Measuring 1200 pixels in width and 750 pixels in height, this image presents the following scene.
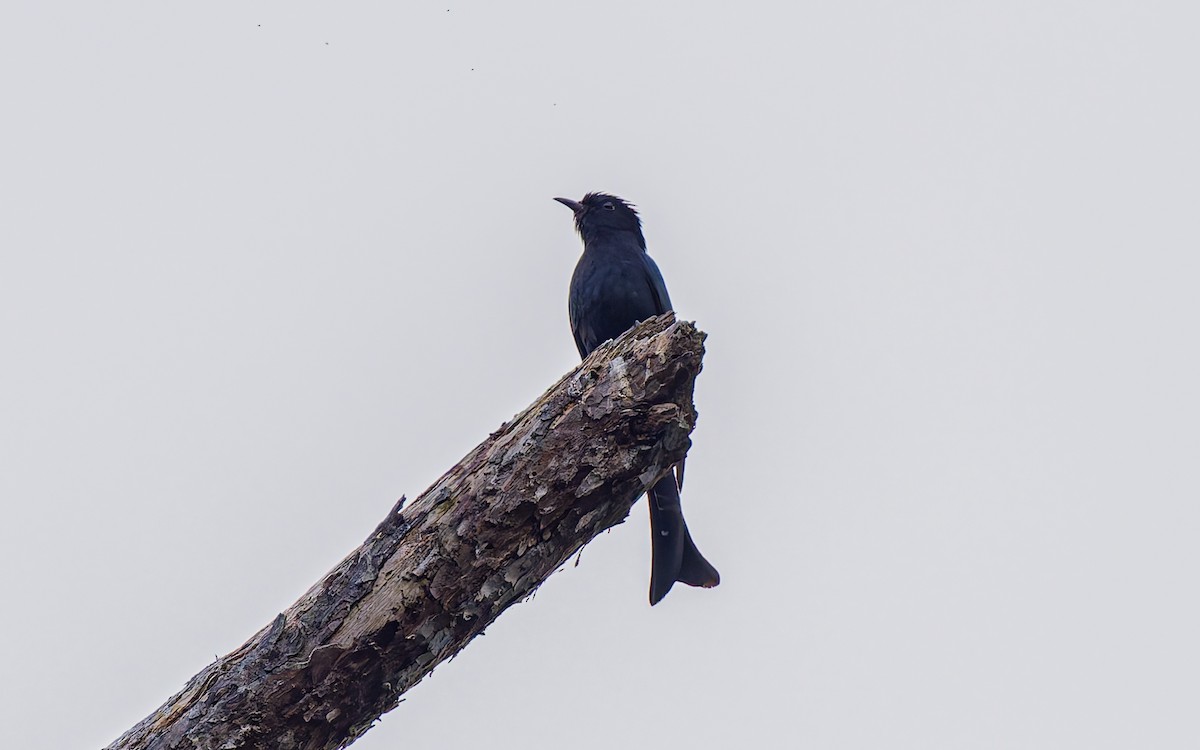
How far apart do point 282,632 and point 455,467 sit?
744 mm

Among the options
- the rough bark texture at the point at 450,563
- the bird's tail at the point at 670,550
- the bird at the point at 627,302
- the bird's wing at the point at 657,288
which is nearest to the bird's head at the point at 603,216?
the bird at the point at 627,302

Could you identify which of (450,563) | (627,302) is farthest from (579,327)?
(450,563)

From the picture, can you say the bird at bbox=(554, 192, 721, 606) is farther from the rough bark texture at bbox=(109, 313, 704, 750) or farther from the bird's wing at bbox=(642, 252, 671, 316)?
the rough bark texture at bbox=(109, 313, 704, 750)

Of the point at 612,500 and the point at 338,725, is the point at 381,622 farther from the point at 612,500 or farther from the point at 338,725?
the point at 612,500

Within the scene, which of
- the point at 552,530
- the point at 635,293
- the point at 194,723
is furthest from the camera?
the point at 635,293

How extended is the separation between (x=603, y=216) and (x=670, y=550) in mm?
2501

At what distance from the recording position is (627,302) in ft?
19.7

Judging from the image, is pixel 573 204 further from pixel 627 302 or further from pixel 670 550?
pixel 670 550

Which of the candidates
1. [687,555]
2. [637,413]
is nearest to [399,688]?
[637,413]

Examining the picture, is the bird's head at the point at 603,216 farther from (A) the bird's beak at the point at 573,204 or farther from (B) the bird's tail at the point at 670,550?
(B) the bird's tail at the point at 670,550

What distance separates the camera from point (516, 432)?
345 cm

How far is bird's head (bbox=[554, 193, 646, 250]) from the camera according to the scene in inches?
262

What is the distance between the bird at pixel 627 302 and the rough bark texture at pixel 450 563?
59.2 inches

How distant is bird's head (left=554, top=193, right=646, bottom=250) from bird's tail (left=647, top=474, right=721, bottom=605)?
Result: 6.65ft
